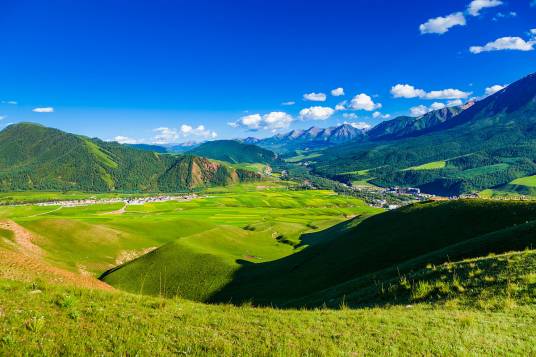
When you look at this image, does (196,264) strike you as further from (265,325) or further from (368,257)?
(265,325)

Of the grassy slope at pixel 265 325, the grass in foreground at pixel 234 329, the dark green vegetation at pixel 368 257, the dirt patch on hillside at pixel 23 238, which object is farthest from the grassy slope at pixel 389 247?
the dirt patch on hillside at pixel 23 238

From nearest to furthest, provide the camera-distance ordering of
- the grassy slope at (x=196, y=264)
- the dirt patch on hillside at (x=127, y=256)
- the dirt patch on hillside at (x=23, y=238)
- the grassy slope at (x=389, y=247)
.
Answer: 1. the grassy slope at (x=389, y=247)
2. the grassy slope at (x=196, y=264)
3. the dirt patch on hillside at (x=23, y=238)
4. the dirt patch on hillside at (x=127, y=256)

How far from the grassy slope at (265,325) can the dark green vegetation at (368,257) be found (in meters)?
7.93

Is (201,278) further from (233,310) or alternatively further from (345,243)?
(233,310)

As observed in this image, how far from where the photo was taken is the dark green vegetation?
113ft

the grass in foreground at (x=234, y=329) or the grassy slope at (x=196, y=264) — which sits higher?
the grass in foreground at (x=234, y=329)

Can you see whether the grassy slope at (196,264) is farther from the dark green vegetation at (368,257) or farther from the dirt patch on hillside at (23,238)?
the dirt patch on hillside at (23,238)

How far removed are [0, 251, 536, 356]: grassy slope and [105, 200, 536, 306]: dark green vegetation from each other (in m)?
7.93

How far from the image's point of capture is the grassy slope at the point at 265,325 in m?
12.1

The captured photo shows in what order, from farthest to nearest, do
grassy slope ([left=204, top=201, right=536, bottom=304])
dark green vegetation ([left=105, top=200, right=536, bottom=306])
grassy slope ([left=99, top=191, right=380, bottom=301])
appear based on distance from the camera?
grassy slope ([left=99, top=191, right=380, bottom=301]) → grassy slope ([left=204, top=201, right=536, bottom=304]) → dark green vegetation ([left=105, top=200, right=536, bottom=306])

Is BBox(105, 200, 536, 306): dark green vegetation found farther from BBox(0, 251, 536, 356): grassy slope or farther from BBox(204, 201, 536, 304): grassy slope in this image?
BBox(0, 251, 536, 356): grassy slope

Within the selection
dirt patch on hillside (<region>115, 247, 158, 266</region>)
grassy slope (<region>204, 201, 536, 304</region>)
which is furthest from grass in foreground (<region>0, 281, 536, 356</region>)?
dirt patch on hillside (<region>115, 247, 158, 266</region>)

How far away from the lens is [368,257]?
50.6 metres

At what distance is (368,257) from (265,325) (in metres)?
39.4
